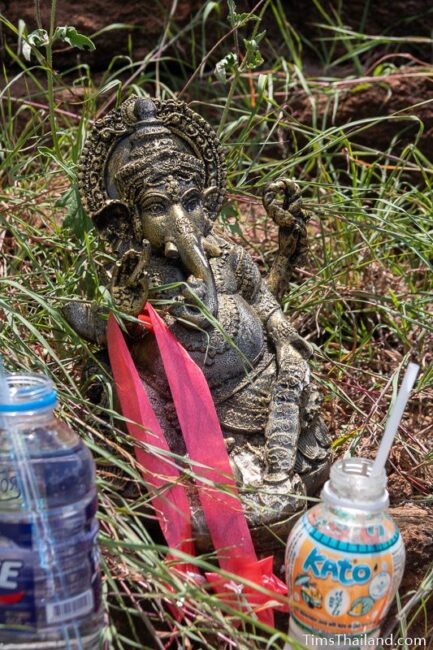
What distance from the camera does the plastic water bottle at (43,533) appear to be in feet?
5.08

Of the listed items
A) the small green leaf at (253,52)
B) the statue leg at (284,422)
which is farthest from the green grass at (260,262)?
the statue leg at (284,422)

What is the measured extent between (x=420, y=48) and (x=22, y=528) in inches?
110

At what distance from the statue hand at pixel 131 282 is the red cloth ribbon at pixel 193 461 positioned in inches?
2.1

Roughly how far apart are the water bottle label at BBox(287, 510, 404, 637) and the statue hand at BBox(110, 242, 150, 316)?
0.55 meters

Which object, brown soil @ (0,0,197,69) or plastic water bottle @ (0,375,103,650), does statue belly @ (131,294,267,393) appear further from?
brown soil @ (0,0,197,69)

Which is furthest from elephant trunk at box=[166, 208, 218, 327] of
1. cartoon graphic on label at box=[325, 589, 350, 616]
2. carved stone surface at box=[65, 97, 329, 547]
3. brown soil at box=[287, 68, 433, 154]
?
brown soil at box=[287, 68, 433, 154]

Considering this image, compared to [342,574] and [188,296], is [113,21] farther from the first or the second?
[342,574]

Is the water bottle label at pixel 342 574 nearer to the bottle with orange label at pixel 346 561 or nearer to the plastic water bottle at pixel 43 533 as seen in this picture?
the bottle with orange label at pixel 346 561

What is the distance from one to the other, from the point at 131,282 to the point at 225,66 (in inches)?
26.3

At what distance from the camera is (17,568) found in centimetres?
155

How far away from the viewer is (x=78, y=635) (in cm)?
159

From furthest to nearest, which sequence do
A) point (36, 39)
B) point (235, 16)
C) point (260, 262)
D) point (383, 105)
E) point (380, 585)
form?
point (383, 105), point (260, 262), point (235, 16), point (36, 39), point (380, 585)

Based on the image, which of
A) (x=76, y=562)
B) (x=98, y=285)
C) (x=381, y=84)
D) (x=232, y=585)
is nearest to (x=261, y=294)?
(x=98, y=285)

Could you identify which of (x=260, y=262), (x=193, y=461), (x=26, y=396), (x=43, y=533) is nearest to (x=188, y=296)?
(x=193, y=461)
